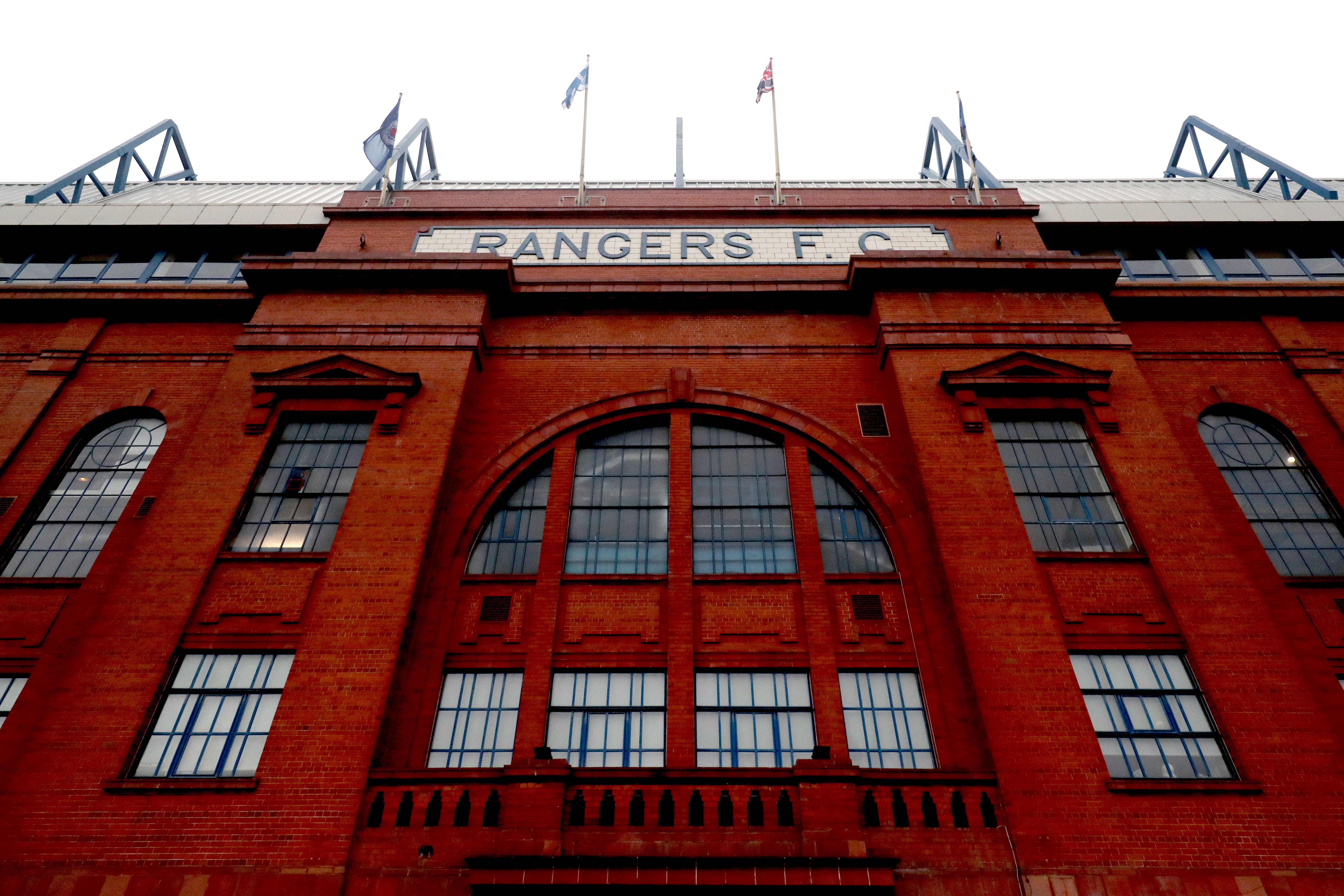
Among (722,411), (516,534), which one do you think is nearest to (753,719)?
(516,534)

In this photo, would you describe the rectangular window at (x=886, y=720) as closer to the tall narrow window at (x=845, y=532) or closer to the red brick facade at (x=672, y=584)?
the red brick facade at (x=672, y=584)

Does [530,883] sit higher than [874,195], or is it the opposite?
[874,195]

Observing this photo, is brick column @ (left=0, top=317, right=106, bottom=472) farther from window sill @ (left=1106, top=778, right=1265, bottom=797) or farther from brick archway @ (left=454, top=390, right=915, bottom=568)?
window sill @ (left=1106, top=778, right=1265, bottom=797)

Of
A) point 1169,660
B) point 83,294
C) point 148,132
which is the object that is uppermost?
point 148,132

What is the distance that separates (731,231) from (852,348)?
4.36 meters

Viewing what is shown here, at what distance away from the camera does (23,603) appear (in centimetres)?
1241

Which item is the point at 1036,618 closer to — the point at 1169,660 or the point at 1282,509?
the point at 1169,660

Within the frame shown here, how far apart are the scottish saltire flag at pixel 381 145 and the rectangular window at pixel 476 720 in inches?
501

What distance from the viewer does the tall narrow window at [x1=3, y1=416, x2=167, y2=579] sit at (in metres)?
13.2

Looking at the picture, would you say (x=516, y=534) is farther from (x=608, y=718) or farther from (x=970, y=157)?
(x=970, y=157)

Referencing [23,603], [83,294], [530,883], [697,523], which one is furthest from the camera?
[83,294]

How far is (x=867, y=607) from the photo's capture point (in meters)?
12.1

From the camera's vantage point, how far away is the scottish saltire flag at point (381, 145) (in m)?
18.3

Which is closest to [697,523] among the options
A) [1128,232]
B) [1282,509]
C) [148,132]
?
[1282,509]
